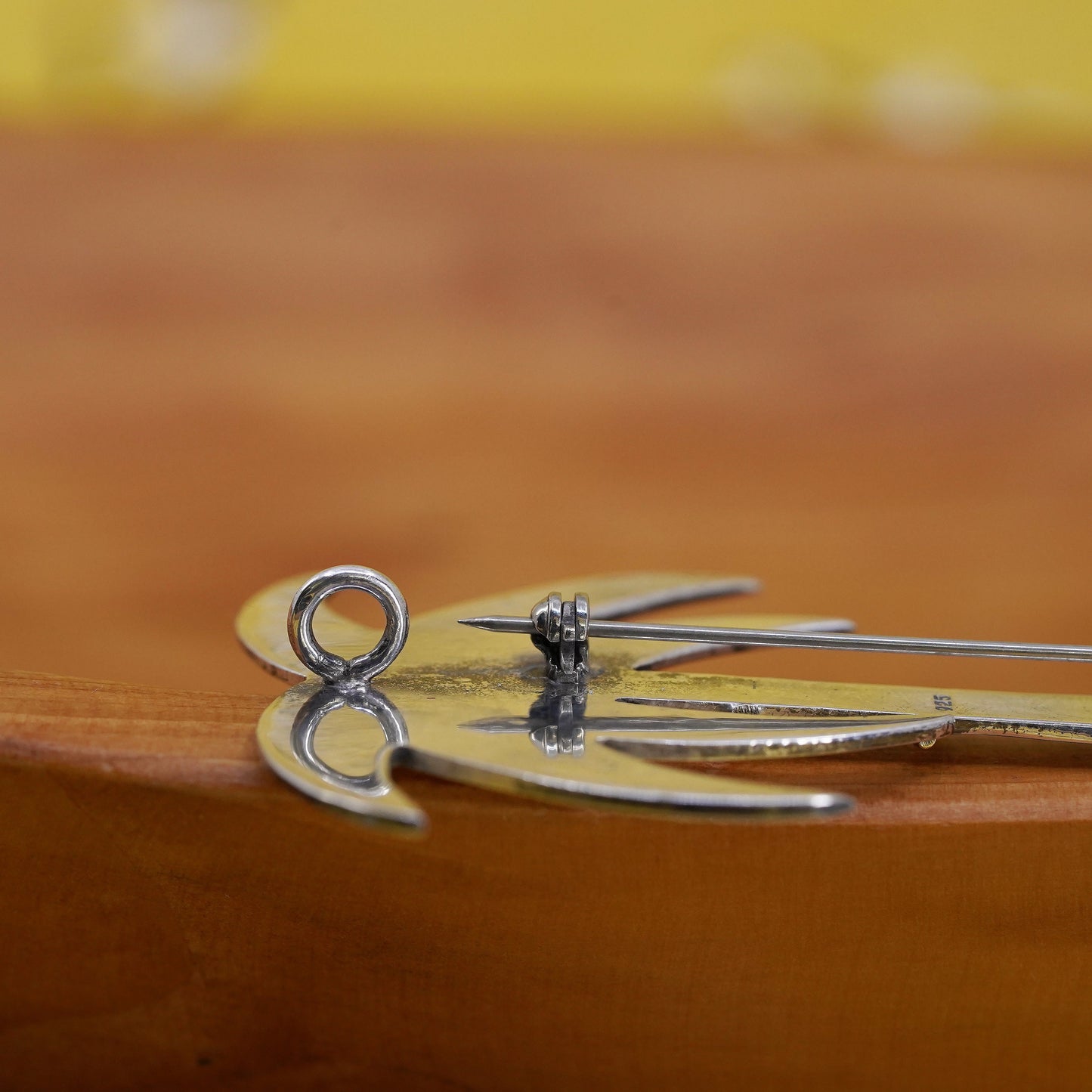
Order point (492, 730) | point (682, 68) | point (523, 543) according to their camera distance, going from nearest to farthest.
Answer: point (492, 730)
point (523, 543)
point (682, 68)

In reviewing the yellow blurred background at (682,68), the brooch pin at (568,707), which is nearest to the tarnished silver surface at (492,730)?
the brooch pin at (568,707)

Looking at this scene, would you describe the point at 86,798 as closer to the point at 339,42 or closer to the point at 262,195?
the point at 262,195

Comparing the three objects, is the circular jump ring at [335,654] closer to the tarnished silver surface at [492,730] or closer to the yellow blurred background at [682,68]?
the tarnished silver surface at [492,730]

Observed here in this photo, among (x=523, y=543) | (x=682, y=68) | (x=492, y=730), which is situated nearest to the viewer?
(x=492, y=730)

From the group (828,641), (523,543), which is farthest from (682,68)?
(828,641)

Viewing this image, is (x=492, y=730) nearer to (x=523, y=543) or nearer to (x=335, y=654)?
(x=335, y=654)

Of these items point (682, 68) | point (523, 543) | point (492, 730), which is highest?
point (682, 68)
